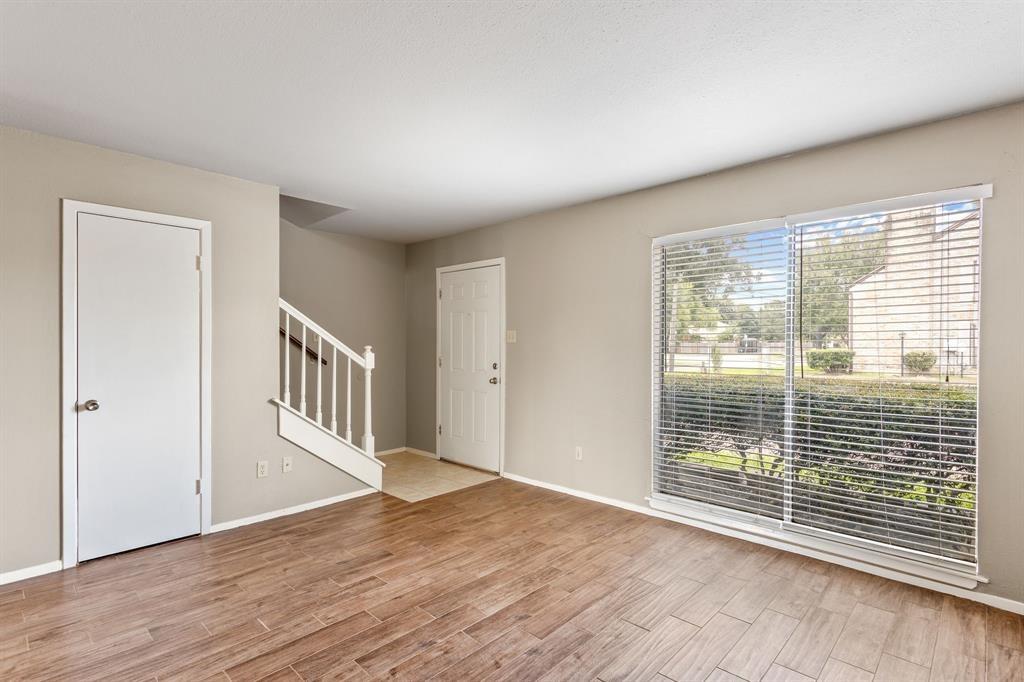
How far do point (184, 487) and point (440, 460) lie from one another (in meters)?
2.69

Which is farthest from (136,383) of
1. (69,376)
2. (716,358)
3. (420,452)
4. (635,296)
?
(716,358)

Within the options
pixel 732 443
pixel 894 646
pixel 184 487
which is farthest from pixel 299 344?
pixel 894 646

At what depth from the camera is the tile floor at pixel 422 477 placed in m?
4.42

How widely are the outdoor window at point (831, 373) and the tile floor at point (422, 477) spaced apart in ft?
6.17

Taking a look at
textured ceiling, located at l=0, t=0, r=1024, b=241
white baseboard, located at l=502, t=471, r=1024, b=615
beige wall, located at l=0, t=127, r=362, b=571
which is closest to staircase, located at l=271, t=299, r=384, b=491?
beige wall, located at l=0, t=127, r=362, b=571

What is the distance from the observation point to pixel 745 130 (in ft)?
9.10

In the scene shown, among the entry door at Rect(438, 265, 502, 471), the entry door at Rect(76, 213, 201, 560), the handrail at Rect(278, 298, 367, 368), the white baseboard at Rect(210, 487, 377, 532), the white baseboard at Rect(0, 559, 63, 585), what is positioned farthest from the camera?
the entry door at Rect(438, 265, 502, 471)

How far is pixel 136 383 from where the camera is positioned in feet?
10.4

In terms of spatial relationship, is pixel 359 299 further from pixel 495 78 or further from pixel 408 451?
pixel 495 78

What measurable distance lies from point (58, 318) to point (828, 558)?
4.73m

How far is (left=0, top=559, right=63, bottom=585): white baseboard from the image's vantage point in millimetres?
2713

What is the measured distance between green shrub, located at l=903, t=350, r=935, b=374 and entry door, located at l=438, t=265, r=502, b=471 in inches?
127

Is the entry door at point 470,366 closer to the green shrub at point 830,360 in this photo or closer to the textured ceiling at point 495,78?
the textured ceiling at point 495,78

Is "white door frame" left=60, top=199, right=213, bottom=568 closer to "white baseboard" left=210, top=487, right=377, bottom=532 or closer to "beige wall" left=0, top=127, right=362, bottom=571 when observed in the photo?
"beige wall" left=0, top=127, right=362, bottom=571
